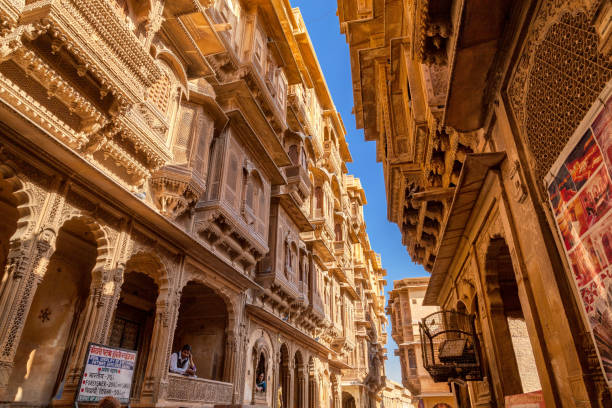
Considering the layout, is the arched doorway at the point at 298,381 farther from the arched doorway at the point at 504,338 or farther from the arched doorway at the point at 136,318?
the arched doorway at the point at 504,338

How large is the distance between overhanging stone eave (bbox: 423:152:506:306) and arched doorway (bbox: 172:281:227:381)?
7.03 m

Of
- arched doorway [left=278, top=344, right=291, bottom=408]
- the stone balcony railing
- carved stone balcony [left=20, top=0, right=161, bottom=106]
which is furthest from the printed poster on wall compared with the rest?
arched doorway [left=278, top=344, right=291, bottom=408]

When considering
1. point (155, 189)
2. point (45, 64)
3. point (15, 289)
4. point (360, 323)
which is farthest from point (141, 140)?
point (360, 323)

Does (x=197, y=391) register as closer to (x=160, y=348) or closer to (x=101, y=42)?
(x=160, y=348)

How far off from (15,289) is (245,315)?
7.41m

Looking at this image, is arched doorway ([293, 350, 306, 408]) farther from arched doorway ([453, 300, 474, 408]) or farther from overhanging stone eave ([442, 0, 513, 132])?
overhanging stone eave ([442, 0, 513, 132])

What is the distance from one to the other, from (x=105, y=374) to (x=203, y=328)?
7.15 meters

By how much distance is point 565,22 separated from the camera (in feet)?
12.8

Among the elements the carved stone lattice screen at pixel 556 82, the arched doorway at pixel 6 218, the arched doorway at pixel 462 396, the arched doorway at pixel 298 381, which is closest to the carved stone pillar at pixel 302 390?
the arched doorway at pixel 298 381

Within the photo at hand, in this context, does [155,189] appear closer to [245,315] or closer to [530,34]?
[245,315]

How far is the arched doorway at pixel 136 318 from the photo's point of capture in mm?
10797

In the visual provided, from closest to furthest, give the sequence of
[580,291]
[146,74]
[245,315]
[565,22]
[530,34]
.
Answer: [580,291]
[565,22]
[530,34]
[146,74]
[245,315]

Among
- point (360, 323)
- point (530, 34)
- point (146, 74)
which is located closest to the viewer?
point (530, 34)

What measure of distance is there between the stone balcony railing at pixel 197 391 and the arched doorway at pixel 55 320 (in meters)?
2.25
